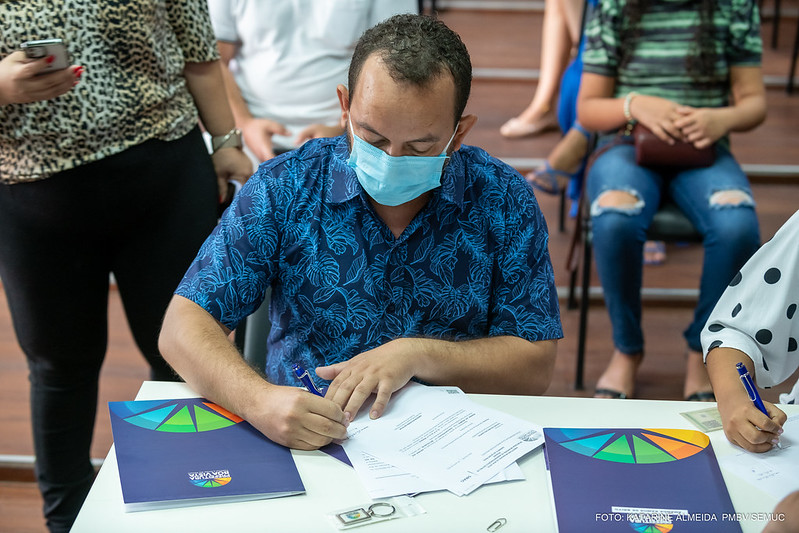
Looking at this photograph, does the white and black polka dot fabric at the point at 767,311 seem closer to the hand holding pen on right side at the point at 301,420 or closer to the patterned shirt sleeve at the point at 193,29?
the hand holding pen on right side at the point at 301,420

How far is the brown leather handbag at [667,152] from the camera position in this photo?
249 centimetres

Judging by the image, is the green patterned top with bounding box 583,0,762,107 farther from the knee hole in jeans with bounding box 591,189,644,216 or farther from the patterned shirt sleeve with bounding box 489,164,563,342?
the patterned shirt sleeve with bounding box 489,164,563,342

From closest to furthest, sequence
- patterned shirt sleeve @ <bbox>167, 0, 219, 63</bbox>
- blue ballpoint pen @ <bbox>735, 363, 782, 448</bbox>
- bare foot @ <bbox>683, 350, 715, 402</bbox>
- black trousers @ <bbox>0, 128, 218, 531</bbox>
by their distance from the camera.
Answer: blue ballpoint pen @ <bbox>735, 363, 782, 448</bbox>
black trousers @ <bbox>0, 128, 218, 531</bbox>
patterned shirt sleeve @ <bbox>167, 0, 219, 63</bbox>
bare foot @ <bbox>683, 350, 715, 402</bbox>

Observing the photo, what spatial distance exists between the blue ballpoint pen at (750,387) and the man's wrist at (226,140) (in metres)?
1.23

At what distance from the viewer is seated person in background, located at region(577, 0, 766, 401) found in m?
2.45

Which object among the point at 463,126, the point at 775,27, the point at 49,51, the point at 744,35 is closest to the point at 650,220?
the point at 744,35

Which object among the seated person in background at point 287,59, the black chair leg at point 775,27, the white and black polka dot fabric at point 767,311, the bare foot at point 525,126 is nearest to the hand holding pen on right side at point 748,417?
the white and black polka dot fabric at point 767,311

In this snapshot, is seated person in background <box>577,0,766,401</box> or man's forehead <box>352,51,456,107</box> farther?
seated person in background <box>577,0,766,401</box>

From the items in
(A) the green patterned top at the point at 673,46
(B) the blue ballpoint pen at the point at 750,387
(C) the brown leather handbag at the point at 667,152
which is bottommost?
(C) the brown leather handbag at the point at 667,152

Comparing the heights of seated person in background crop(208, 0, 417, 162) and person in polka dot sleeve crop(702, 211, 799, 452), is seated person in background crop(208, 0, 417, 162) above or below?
above

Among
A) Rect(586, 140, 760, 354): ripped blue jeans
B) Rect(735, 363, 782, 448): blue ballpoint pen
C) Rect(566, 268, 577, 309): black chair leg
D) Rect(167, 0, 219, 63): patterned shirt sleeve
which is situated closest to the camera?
Rect(735, 363, 782, 448): blue ballpoint pen

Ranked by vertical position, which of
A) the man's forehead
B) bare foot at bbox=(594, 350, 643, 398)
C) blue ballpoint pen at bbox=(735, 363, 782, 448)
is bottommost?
bare foot at bbox=(594, 350, 643, 398)

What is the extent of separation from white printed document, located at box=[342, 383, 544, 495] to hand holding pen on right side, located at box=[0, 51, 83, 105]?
2.69ft

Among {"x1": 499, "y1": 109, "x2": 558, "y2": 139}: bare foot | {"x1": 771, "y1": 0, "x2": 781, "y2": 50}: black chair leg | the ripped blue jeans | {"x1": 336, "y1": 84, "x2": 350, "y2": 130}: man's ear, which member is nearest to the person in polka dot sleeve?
{"x1": 336, "y1": 84, "x2": 350, "y2": 130}: man's ear
